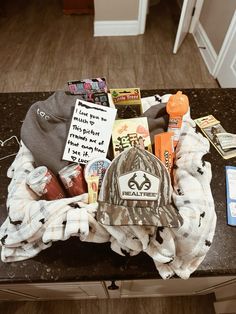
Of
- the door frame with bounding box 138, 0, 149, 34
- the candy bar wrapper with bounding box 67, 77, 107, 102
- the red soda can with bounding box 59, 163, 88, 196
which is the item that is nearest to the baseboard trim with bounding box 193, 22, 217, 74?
the door frame with bounding box 138, 0, 149, 34

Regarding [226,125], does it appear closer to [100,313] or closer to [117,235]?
[117,235]

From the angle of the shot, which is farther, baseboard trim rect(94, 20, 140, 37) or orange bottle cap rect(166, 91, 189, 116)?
baseboard trim rect(94, 20, 140, 37)

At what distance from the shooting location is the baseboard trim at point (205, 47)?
219 cm

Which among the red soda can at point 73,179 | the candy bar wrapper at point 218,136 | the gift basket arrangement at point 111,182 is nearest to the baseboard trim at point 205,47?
the candy bar wrapper at point 218,136

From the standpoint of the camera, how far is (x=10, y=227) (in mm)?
570

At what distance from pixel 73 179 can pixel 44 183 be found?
70mm

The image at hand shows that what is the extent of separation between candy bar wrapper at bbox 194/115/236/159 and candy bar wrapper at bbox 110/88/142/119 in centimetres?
26

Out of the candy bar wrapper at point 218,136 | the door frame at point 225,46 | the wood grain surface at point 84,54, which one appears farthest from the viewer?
the wood grain surface at point 84,54

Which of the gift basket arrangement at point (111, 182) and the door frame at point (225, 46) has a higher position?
the gift basket arrangement at point (111, 182)

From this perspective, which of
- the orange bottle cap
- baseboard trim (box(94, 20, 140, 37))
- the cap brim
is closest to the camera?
the cap brim

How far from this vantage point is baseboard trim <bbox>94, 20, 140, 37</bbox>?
2465 millimetres

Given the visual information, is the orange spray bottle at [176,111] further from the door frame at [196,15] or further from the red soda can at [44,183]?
the door frame at [196,15]

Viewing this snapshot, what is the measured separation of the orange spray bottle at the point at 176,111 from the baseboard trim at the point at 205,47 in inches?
69.5

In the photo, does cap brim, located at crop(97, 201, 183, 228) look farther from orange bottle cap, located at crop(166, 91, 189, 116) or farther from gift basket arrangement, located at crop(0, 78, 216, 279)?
orange bottle cap, located at crop(166, 91, 189, 116)
